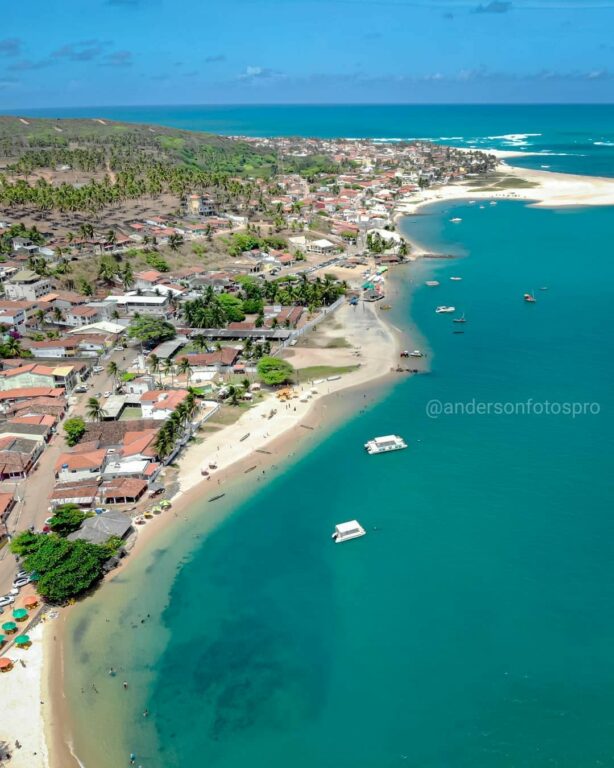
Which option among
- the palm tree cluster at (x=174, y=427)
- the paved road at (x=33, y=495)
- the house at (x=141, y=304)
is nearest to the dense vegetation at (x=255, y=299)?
the house at (x=141, y=304)

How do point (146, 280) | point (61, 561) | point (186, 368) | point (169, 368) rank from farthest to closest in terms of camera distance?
point (146, 280)
point (169, 368)
point (186, 368)
point (61, 561)

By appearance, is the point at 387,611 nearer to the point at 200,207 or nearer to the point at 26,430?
the point at 26,430

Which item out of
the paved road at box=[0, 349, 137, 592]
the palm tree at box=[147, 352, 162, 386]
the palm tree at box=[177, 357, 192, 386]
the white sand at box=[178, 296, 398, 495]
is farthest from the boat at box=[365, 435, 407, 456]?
the paved road at box=[0, 349, 137, 592]

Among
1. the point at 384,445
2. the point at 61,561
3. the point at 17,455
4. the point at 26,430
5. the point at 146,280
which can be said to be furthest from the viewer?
the point at 146,280

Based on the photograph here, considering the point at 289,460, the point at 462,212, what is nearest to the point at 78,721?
the point at 289,460

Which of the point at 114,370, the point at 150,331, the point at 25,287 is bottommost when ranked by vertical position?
the point at 114,370

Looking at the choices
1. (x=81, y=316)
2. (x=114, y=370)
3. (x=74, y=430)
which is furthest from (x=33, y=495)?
(x=81, y=316)
